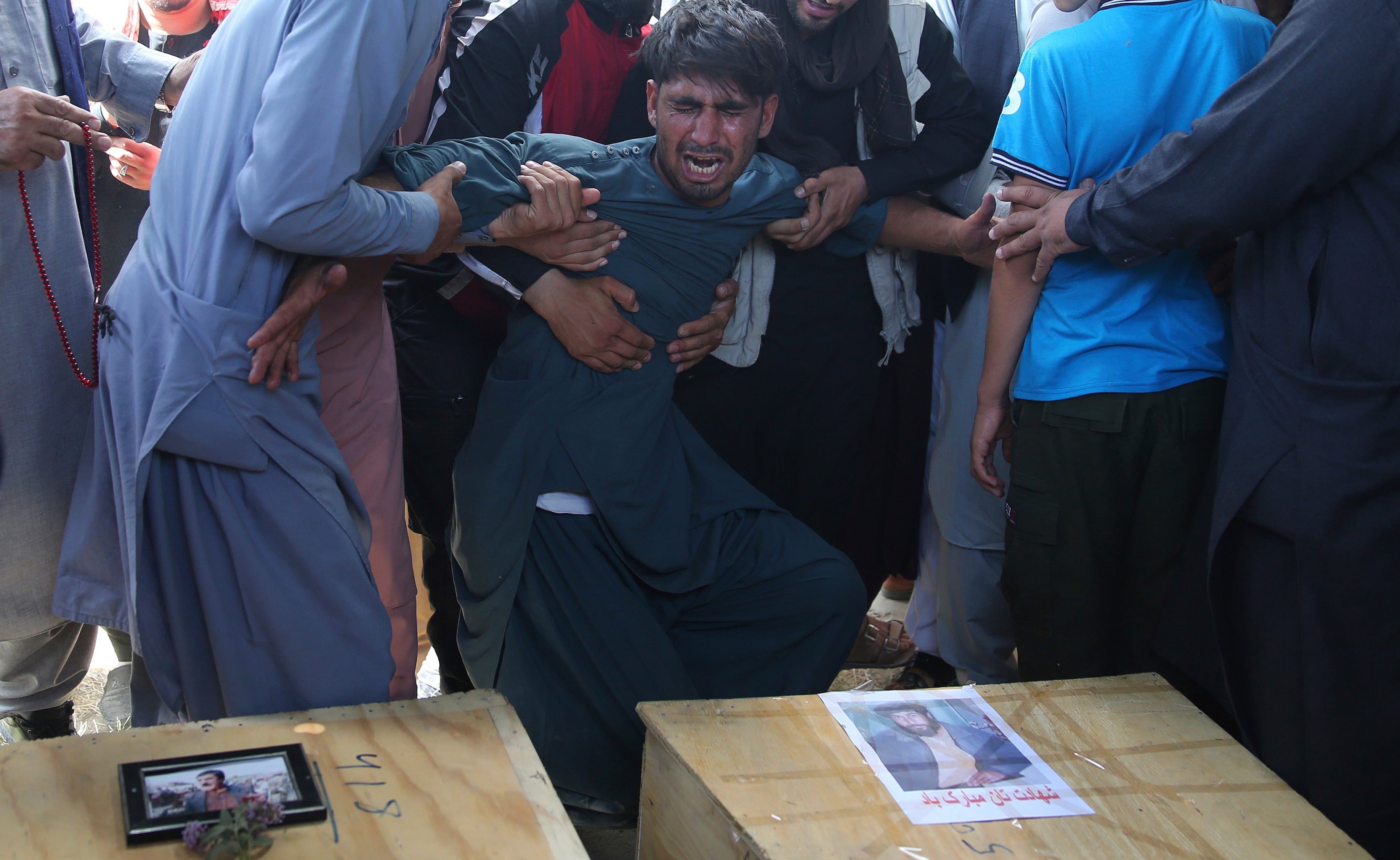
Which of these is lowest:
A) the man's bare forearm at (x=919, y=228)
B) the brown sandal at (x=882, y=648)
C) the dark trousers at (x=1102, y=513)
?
the brown sandal at (x=882, y=648)

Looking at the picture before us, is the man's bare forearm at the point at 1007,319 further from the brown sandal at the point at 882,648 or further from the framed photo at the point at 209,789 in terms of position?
the framed photo at the point at 209,789

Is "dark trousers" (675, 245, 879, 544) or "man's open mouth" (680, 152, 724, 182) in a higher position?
"man's open mouth" (680, 152, 724, 182)

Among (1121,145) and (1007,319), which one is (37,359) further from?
(1121,145)

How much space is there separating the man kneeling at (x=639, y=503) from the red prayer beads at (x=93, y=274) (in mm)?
607

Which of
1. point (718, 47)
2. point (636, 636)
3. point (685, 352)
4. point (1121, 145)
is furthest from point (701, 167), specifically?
point (636, 636)

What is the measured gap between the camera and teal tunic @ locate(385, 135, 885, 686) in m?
2.12

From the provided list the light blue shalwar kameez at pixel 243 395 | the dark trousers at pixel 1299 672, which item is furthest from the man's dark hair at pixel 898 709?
the light blue shalwar kameez at pixel 243 395

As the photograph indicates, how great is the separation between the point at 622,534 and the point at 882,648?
1.39 meters

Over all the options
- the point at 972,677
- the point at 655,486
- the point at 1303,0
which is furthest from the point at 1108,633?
the point at 1303,0

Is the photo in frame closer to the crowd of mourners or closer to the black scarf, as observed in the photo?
the crowd of mourners

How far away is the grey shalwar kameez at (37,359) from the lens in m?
1.95

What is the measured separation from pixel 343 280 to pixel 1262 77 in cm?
156

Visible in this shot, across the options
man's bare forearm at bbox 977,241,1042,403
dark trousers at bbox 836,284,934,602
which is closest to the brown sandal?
dark trousers at bbox 836,284,934,602

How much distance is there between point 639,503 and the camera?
85.8 inches
